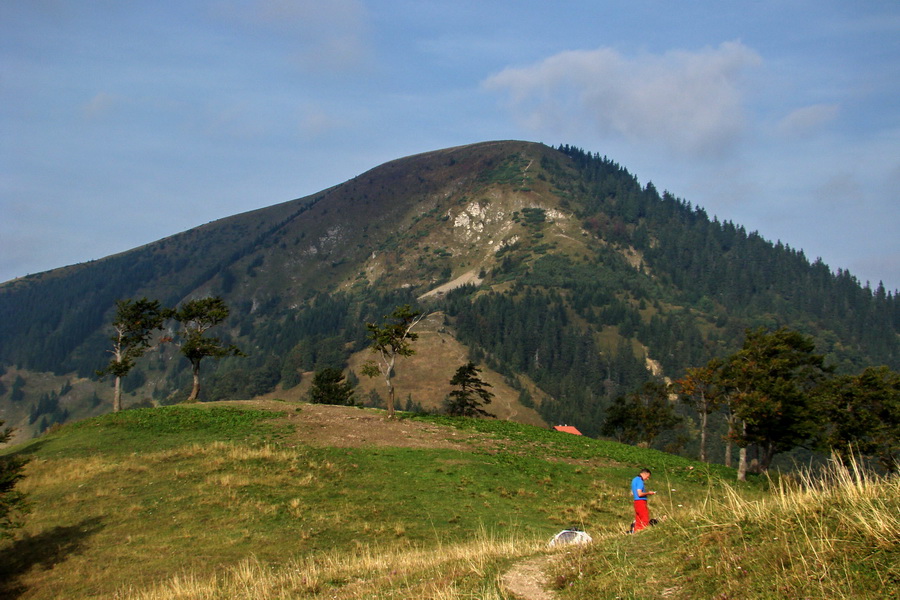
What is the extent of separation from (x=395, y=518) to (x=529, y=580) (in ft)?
49.7

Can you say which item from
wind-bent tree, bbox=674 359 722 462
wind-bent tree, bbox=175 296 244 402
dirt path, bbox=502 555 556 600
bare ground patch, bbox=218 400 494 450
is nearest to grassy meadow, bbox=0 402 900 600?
dirt path, bbox=502 555 556 600

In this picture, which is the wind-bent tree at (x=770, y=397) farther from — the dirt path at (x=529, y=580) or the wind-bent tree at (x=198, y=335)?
the wind-bent tree at (x=198, y=335)

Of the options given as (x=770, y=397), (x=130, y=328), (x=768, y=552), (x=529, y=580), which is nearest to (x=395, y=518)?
(x=529, y=580)

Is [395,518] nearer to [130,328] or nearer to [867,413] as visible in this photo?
[867,413]

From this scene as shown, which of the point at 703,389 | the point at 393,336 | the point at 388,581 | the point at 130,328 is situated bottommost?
the point at 703,389


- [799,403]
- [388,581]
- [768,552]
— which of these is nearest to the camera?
[768,552]

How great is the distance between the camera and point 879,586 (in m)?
6.27

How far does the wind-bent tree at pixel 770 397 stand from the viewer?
4228cm

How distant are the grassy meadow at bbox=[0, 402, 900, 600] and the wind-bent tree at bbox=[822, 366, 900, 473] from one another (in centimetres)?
790

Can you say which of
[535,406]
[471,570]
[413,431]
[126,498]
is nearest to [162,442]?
[126,498]

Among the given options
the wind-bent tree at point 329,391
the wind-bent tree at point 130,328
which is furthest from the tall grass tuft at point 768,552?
the wind-bent tree at point 329,391

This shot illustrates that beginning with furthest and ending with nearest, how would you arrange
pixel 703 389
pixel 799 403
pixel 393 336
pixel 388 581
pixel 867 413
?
1. pixel 703 389
2. pixel 393 336
3. pixel 799 403
4. pixel 867 413
5. pixel 388 581

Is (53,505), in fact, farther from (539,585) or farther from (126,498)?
(539,585)

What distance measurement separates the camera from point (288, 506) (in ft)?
80.5
